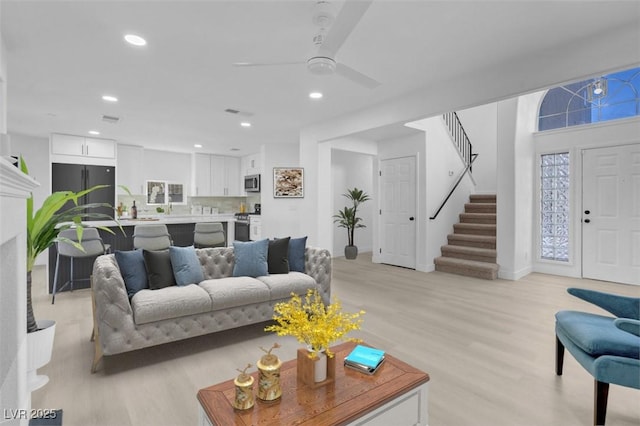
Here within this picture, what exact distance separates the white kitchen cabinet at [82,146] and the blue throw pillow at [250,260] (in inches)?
199

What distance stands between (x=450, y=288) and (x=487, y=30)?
3413 mm

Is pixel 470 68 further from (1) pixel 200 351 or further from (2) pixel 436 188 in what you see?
(1) pixel 200 351

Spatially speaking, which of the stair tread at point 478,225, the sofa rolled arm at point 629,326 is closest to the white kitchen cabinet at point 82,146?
the stair tread at point 478,225

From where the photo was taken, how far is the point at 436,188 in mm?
6223

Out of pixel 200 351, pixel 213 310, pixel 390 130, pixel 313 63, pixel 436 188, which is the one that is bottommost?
pixel 200 351

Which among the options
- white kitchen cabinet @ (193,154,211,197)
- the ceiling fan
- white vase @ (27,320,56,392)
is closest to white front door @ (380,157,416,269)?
the ceiling fan

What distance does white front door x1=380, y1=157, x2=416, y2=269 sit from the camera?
246 inches

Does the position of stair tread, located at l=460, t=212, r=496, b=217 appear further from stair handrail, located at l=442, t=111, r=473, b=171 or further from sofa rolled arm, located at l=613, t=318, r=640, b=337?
sofa rolled arm, located at l=613, t=318, r=640, b=337

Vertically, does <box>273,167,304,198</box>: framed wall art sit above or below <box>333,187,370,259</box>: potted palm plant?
above

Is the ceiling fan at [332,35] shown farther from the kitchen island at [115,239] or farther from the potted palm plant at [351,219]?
the potted palm plant at [351,219]

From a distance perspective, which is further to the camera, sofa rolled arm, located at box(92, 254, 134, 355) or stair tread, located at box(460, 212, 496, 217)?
stair tread, located at box(460, 212, 496, 217)

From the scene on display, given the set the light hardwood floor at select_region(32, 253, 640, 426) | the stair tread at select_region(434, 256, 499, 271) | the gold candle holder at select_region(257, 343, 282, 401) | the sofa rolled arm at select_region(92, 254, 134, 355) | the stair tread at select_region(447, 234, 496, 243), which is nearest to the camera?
the gold candle holder at select_region(257, 343, 282, 401)

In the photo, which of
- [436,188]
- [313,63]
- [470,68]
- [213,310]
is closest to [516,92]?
[470,68]

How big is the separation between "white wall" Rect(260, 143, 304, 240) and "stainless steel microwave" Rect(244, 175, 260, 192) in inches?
30.8
